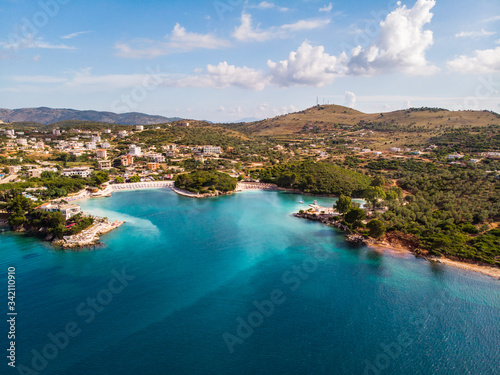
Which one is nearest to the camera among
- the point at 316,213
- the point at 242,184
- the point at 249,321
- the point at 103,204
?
the point at 249,321

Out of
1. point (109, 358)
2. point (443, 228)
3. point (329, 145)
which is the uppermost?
point (329, 145)

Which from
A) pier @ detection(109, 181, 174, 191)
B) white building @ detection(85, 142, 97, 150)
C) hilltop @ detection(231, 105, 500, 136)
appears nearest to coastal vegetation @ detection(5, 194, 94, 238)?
pier @ detection(109, 181, 174, 191)

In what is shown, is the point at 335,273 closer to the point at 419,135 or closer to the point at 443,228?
the point at 443,228

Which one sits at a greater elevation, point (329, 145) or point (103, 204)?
point (329, 145)

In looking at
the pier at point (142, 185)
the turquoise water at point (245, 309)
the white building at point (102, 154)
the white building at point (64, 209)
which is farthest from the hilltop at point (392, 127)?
the white building at point (64, 209)

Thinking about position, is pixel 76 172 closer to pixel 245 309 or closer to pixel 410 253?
pixel 245 309

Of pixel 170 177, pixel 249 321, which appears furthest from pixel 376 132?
pixel 249 321
